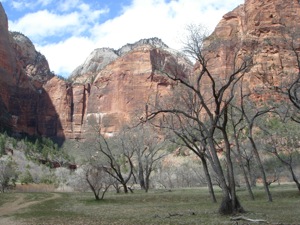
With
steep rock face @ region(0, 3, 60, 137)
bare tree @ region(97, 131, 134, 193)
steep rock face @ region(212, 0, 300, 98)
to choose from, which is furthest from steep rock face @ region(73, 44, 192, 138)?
bare tree @ region(97, 131, 134, 193)

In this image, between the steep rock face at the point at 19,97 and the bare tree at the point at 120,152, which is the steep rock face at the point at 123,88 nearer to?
the steep rock face at the point at 19,97

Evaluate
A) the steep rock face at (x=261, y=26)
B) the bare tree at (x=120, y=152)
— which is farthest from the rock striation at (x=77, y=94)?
the bare tree at (x=120, y=152)

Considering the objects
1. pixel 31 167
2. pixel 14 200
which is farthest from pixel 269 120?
pixel 31 167

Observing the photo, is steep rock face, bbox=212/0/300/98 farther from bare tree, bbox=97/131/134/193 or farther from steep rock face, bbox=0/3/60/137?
steep rock face, bbox=0/3/60/137

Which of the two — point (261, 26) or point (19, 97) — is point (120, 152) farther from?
point (19, 97)

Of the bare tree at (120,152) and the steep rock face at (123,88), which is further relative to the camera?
the steep rock face at (123,88)

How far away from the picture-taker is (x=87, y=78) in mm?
174500

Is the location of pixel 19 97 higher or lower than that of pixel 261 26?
higher

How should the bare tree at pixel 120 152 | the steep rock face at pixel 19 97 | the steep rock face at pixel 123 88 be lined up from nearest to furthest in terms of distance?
the bare tree at pixel 120 152 < the steep rock face at pixel 123 88 < the steep rock face at pixel 19 97

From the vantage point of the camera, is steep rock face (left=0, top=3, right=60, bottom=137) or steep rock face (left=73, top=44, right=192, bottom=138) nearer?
steep rock face (left=73, top=44, right=192, bottom=138)

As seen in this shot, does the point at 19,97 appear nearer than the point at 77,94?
Yes

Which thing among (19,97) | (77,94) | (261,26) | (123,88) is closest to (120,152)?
(261,26)

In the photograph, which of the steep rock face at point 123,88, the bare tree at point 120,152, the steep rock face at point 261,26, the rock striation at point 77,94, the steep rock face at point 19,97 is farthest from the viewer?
the steep rock face at point 19,97

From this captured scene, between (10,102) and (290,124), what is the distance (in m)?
123
